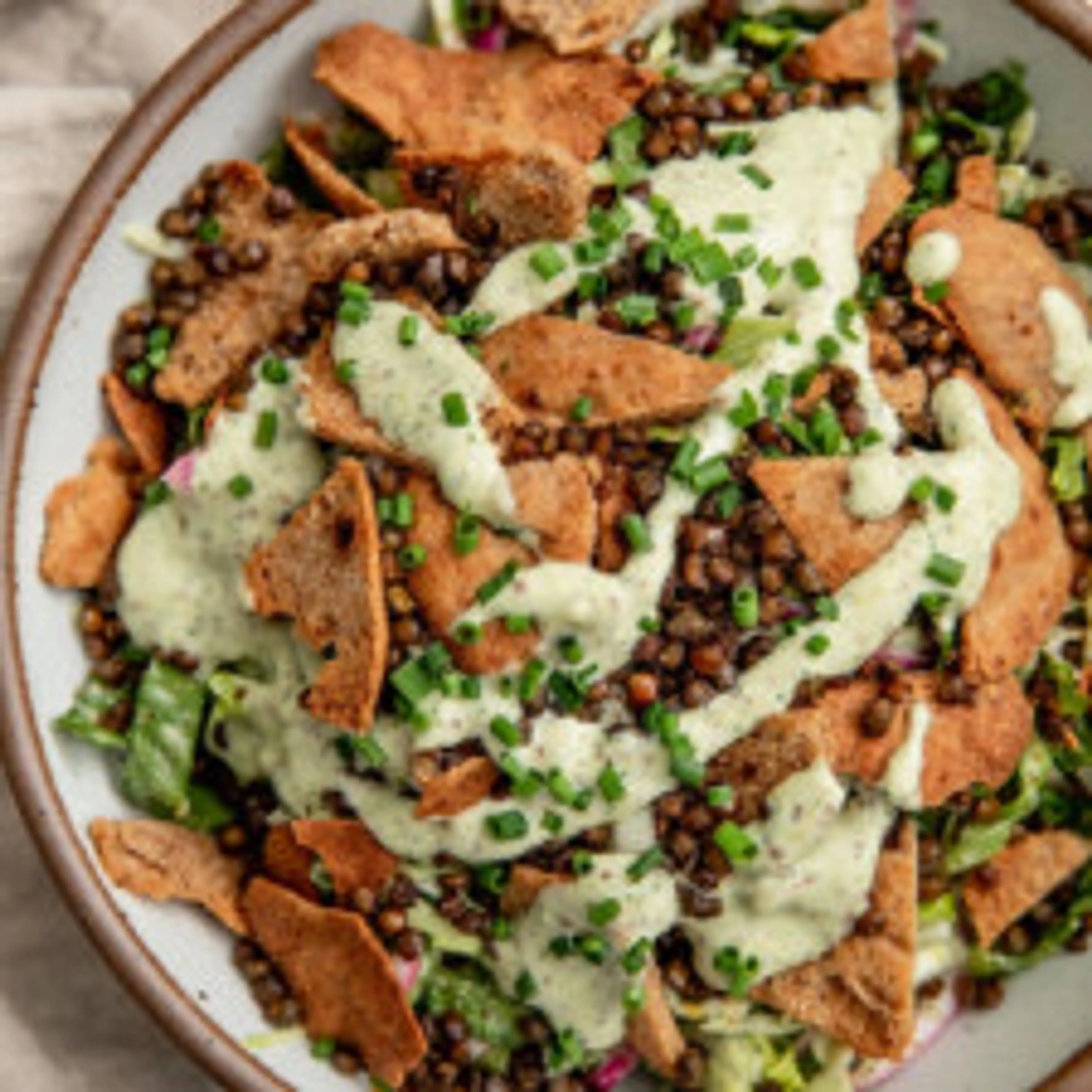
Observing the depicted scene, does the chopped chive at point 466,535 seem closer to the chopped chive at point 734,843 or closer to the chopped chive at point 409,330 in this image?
the chopped chive at point 409,330

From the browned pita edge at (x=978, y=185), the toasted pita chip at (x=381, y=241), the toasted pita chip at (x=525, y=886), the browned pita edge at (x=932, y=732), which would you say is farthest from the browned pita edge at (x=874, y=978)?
the toasted pita chip at (x=381, y=241)

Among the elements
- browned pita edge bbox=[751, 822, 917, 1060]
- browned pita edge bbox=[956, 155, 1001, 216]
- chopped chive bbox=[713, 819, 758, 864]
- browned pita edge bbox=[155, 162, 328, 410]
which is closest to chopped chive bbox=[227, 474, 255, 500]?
browned pita edge bbox=[155, 162, 328, 410]

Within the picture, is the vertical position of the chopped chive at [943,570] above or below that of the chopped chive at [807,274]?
below

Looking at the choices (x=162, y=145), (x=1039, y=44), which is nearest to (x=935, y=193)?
(x=1039, y=44)

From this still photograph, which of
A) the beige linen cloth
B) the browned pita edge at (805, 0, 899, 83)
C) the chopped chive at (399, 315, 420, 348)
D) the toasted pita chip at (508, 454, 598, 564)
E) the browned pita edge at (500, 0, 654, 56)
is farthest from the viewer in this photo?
the beige linen cloth

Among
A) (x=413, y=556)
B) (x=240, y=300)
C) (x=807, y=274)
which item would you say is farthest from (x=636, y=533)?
(x=240, y=300)

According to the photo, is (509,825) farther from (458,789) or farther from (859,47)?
(859,47)

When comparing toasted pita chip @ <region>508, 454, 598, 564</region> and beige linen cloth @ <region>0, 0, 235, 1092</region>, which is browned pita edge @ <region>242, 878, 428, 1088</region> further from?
toasted pita chip @ <region>508, 454, 598, 564</region>
